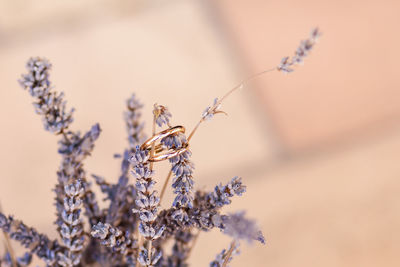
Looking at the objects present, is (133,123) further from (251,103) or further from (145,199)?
(251,103)

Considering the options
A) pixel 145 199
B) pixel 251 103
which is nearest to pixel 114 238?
pixel 145 199

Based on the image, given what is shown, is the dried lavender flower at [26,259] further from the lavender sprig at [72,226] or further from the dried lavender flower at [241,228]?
the dried lavender flower at [241,228]

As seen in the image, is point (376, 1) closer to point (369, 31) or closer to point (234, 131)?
point (369, 31)

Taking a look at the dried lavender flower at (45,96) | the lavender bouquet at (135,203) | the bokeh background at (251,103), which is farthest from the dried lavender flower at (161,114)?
the bokeh background at (251,103)

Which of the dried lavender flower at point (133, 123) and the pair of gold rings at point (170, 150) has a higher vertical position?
the dried lavender flower at point (133, 123)

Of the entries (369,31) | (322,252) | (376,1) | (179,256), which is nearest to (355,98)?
(369,31)

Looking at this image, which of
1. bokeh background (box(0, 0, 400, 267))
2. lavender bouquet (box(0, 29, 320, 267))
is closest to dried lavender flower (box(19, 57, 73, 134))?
lavender bouquet (box(0, 29, 320, 267))

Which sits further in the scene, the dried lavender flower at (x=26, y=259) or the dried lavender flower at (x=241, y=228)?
the dried lavender flower at (x=26, y=259)
